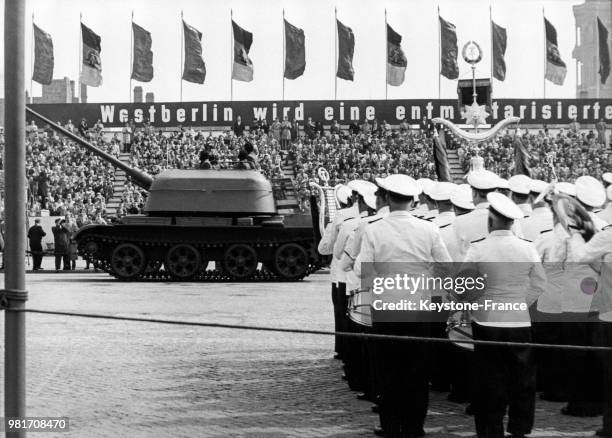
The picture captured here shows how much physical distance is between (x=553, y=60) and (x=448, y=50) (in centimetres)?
460

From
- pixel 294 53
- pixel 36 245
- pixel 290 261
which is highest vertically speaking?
pixel 294 53

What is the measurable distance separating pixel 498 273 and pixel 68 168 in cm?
3373

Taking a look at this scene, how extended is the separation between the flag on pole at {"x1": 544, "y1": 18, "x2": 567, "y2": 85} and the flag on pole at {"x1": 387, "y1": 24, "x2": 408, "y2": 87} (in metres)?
6.15

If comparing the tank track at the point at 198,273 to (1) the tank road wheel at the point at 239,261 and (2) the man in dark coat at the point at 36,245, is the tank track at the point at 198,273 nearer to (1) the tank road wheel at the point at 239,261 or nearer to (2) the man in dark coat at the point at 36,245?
(1) the tank road wheel at the point at 239,261

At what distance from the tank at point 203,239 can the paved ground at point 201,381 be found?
6.90 metres

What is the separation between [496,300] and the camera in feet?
20.6

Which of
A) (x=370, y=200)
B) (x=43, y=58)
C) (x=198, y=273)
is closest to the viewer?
(x=370, y=200)

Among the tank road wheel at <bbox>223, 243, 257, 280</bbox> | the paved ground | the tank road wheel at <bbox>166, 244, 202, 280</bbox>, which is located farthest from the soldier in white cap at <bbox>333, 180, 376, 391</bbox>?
the tank road wheel at <bbox>166, 244, 202, 280</bbox>

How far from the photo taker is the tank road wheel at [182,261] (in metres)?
22.1

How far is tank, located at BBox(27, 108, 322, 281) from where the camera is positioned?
22172 millimetres

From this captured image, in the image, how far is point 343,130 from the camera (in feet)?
143

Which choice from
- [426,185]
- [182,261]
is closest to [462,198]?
[426,185]

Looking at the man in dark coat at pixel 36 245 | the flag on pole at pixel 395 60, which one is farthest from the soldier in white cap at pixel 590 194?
the flag on pole at pixel 395 60

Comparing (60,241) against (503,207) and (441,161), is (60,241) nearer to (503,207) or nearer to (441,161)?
(441,161)
